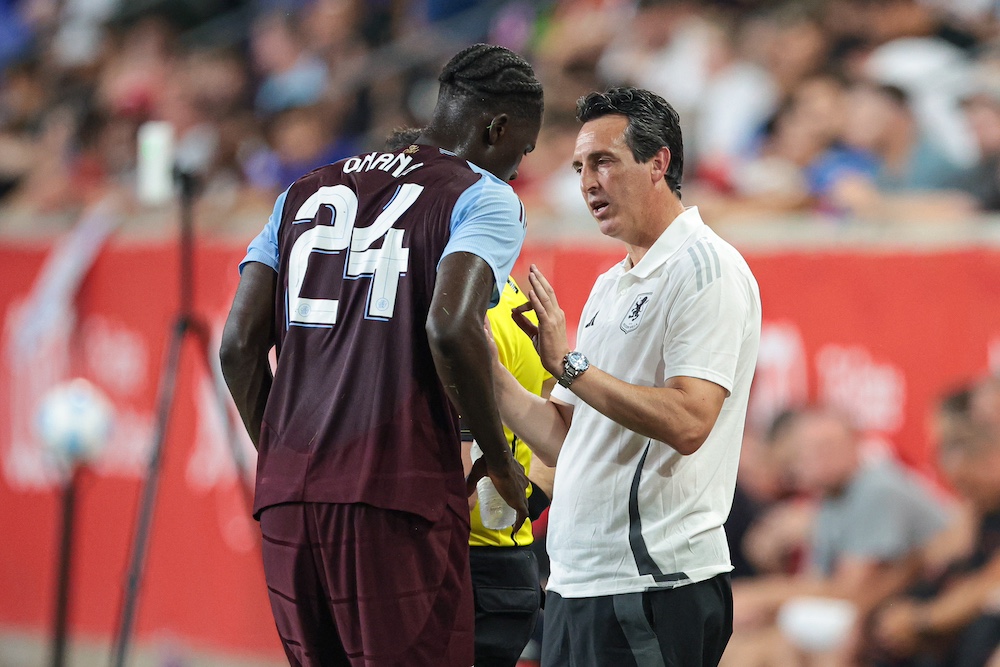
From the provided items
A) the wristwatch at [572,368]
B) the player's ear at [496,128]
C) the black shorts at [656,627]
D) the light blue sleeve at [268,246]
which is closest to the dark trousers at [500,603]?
the black shorts at [656,627]

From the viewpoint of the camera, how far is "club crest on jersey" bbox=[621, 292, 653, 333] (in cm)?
307

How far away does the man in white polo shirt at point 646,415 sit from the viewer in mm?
2928

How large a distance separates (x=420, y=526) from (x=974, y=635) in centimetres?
343

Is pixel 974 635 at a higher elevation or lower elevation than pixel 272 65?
lower

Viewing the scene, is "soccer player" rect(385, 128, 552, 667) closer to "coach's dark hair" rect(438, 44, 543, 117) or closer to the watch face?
"coach's dark hair" rect(438, 44, 543, 117)

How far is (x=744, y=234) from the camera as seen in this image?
5.91m

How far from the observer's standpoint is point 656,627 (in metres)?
2.99

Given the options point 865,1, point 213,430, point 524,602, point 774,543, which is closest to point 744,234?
point 774,543

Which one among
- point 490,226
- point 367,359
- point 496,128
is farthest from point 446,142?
point 367,359

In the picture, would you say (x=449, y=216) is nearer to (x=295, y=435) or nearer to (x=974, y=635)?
(x=295, y=435)

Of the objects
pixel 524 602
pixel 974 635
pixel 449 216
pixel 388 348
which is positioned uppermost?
pixel 449 216

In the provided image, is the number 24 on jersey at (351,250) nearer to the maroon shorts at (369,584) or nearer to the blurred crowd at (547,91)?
the maroon shorts at (369,584)

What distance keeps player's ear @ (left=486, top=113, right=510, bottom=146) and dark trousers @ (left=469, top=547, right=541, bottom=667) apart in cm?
116

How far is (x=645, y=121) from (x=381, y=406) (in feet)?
3.29
